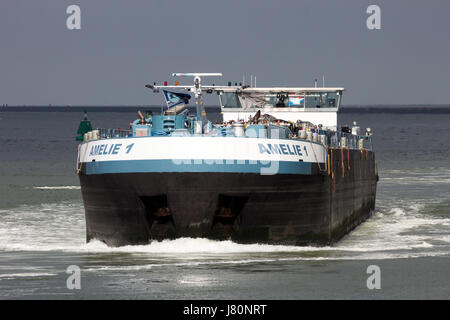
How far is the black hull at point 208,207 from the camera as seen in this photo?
29.4 meters

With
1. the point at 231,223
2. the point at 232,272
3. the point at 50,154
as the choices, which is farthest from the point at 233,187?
the point at 50,154

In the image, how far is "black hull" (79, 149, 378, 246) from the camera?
2944 cm

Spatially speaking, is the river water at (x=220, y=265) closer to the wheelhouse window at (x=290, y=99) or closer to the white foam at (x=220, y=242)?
the white foam at (x=220, y=242)

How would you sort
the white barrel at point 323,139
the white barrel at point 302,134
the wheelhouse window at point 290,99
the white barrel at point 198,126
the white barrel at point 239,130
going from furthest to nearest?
1. the wheelhouse window at point 290,99
2. the white barrel at point 323,139
3. the white barrel at point 302,134
4. the white barrel at point 198,126
5. the white barrel at point 239,130

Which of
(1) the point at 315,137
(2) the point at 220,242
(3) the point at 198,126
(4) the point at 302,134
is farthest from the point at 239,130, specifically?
(1) the point at 315,137

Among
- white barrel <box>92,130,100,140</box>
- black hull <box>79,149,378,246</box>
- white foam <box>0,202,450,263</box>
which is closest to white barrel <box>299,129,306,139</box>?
black hull <box>79,149,378,246</box>

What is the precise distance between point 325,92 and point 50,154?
71298mm

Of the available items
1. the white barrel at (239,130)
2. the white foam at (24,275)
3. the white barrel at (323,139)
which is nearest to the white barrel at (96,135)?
the white barrel at (239,130)

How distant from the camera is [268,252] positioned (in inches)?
1187

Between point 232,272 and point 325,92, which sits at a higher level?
point 325,92

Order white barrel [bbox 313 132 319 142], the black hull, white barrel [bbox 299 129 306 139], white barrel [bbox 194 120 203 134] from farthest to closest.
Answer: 1. white barrel [bbox 313 132 319 142]
2. white barrel [bbox 299 129 306 139]
3. white barrel [bbox 194 120 203 134]
4. the black hull

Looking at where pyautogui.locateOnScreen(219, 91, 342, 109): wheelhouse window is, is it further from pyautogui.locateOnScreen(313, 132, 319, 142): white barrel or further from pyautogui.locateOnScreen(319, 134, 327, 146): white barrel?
pyautogui.locateOnScreen(313, 132, 319, 142): white barrel

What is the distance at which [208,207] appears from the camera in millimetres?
29547
